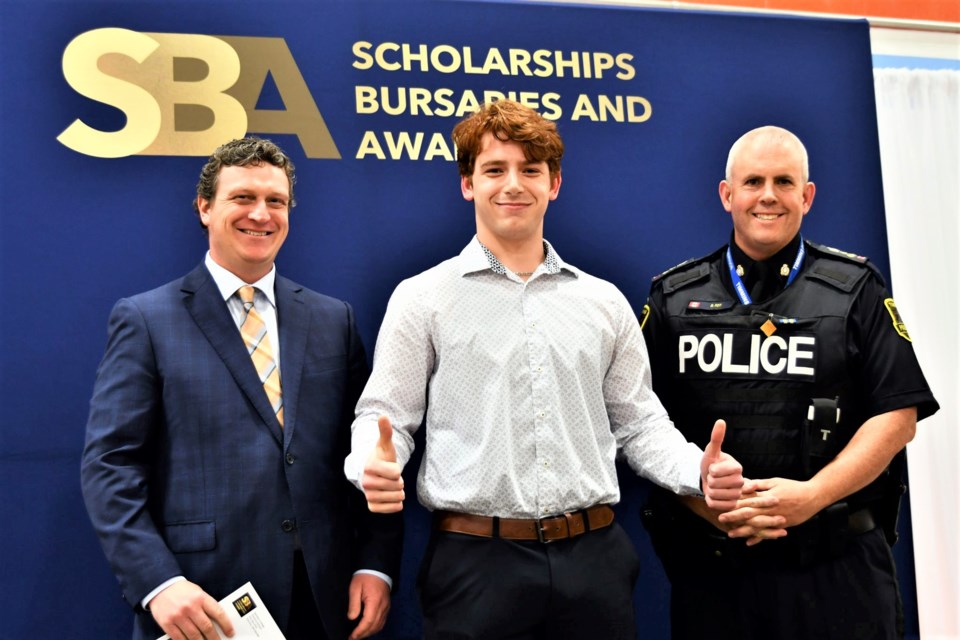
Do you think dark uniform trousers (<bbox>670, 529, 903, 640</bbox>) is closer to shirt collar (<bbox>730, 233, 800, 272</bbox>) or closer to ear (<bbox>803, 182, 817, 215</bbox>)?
shirt collar (<bbox>730, 233, 800, 272</bbox>)

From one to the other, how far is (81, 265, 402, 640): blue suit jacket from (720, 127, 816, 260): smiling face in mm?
1449

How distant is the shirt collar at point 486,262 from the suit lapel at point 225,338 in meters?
0.65

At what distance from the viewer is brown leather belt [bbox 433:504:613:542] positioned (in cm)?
245

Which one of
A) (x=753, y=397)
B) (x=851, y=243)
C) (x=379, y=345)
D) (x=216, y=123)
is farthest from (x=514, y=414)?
(x=851, y=243)

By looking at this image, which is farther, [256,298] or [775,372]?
[775,372]

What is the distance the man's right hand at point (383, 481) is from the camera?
87.0 inches

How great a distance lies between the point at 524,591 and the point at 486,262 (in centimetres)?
91

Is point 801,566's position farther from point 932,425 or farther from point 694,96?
point 694,96

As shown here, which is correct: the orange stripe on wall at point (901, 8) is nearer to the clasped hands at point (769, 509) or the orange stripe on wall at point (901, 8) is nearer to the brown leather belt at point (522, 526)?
the clasped hands at point (769, 509)

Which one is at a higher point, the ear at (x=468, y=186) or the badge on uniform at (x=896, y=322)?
the ear at (x=468, y=186)

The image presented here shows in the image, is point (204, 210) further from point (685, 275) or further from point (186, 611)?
point (685, 275)

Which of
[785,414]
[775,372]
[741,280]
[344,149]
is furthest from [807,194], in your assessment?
[344,149]

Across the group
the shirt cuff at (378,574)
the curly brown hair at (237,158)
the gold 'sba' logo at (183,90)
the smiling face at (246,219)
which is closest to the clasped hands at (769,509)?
the shirt cuff at (378,574)

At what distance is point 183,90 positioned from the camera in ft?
10.3
